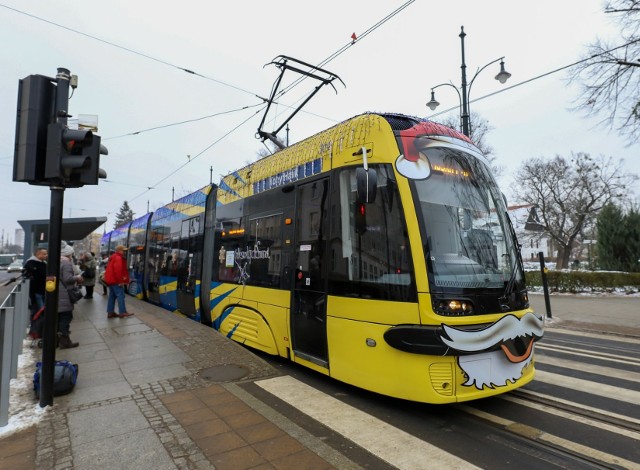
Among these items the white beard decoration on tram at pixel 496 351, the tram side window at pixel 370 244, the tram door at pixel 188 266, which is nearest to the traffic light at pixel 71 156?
the tram side window at pixel 370 244

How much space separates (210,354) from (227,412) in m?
2.31

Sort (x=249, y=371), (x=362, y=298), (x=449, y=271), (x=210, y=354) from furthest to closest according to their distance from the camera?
1. (x=210, y=354)
2. (x=249, y=371)
3. (x=362, y=298)
4. (x=449, y=271)

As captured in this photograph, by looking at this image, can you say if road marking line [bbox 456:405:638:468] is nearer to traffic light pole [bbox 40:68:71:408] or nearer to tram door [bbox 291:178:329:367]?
tram door [bbox 291:178:329:367]

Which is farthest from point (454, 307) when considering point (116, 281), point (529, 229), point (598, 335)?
point (529, 229)

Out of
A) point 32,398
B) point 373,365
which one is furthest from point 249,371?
point 32,398

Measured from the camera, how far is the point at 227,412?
13.7 ft

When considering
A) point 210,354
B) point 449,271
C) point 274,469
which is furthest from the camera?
point 210,354

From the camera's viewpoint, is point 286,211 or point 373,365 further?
point 286,211

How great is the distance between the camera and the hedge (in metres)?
19.0

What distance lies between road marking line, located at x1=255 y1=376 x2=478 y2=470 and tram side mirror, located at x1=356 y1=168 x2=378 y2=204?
90.4 inches

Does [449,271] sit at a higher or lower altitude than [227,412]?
higher

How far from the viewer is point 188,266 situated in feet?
32.4

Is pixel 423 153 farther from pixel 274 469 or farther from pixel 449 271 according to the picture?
pixel 274 469

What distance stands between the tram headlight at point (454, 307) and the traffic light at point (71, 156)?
13.1 feet
